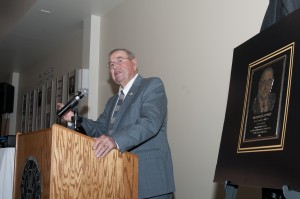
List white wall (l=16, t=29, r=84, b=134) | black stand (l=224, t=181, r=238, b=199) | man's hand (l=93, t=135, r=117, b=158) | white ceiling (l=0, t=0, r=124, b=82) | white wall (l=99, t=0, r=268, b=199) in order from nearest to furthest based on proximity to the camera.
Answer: black stand (l=224, t=181, r=238, b=199), man's hand (l=93, t=135, r=117, b=158), white wall (l=99, t=0, r=268, b=199), white ceiling (l=0, t=0, r=124, b=82), white wall (l=16, t=29, r=84, b=134)

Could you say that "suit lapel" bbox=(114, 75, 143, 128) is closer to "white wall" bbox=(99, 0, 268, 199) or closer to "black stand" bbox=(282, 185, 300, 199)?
"white wall" bbox=(99, 0, 268, 199)

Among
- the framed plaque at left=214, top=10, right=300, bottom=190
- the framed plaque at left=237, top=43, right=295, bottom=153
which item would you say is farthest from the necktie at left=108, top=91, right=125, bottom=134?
the framed plaque at left=237, top=43, right=295, bottom=153

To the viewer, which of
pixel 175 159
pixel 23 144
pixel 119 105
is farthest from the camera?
pixel 175 159

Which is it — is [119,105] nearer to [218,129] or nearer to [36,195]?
[218,129]

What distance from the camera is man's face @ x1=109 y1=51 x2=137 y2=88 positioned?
2.50m

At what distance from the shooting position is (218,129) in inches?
98.0

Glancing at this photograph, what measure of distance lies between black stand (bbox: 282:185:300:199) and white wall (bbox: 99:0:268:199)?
1.22 m

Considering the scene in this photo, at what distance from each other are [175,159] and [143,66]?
3.02 feet

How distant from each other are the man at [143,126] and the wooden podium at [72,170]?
0.33ft

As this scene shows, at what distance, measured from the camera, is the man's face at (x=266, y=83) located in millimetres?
1164

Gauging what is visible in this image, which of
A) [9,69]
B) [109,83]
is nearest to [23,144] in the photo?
[109,83]

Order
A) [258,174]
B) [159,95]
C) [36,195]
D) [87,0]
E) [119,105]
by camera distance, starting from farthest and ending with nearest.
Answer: [87,0] → [119,105] → [159,95] → [36,195] → [258,174]

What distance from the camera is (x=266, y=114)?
115 centimetres

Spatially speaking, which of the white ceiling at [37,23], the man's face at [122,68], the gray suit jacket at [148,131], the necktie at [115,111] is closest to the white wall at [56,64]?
the white ceiling at [37,23]
